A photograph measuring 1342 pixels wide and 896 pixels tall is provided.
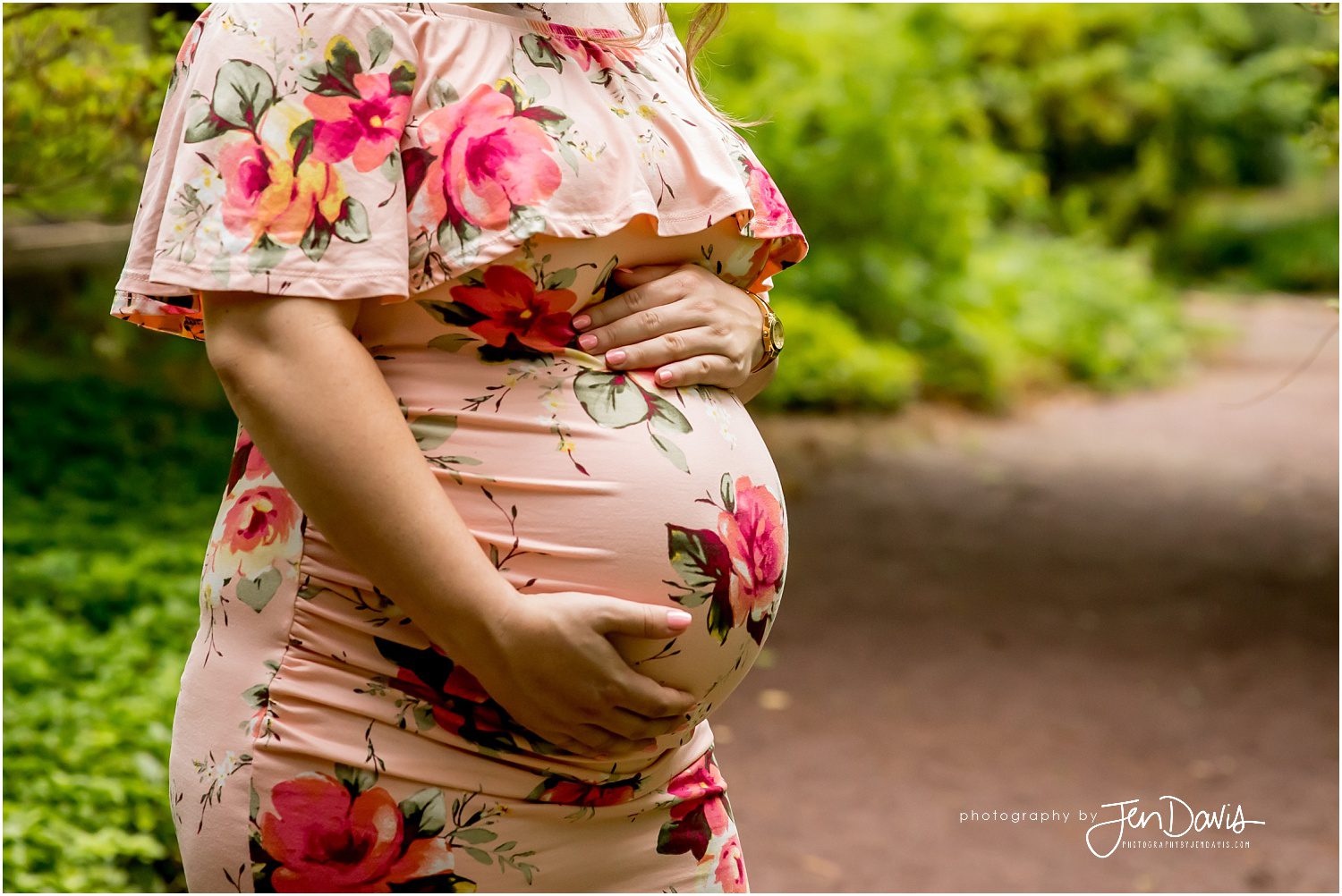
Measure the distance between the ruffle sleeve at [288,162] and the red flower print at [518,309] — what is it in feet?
0.30

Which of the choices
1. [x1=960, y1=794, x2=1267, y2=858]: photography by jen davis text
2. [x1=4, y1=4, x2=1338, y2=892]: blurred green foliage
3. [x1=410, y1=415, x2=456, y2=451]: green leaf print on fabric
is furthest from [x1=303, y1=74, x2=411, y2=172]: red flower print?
[x1=960, y1=794, x2=1267, y2=858]: photography by jen davis text

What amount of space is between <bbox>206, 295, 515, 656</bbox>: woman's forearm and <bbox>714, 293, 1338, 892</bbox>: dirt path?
2.85m

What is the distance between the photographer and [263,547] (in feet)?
3.90

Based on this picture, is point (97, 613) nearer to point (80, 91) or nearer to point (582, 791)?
point (80, 91)

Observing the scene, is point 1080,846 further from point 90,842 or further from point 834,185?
point 834,185

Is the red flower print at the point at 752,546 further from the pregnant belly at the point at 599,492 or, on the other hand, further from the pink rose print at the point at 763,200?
the pink rose print at the point at 763,200

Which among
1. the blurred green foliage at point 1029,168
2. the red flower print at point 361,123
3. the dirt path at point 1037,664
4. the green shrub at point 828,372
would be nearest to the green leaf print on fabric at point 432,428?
the red flower print at point 361,123

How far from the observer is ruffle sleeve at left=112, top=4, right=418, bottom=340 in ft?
3.43

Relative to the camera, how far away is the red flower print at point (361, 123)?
1069 millimetres

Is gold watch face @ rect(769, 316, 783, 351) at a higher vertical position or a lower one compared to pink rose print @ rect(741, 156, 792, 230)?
lower

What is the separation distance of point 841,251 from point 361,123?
851 cm

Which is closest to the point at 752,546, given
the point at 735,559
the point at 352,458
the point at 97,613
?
the point at 735,559

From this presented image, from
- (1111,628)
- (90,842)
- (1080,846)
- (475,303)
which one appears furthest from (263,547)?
(1111,628)

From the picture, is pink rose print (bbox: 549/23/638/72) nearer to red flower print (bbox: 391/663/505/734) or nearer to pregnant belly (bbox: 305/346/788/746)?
pregnant belly (bbox: 305/346/788/746)
